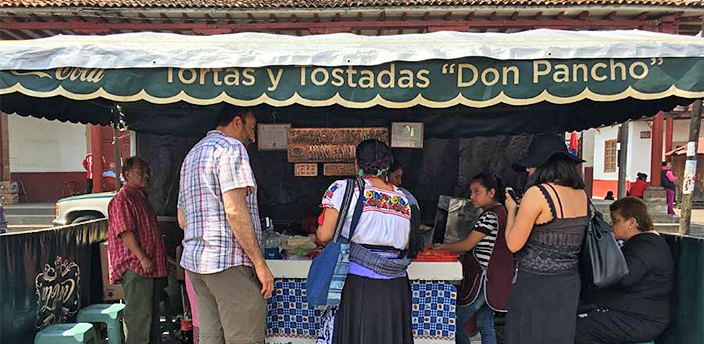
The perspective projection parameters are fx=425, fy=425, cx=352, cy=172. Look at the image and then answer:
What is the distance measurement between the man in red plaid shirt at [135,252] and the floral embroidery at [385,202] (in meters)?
1.99

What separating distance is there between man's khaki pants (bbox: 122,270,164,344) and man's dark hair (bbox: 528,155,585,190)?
308cm

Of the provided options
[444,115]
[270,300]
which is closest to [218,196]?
[270,300]

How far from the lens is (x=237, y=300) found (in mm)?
2541

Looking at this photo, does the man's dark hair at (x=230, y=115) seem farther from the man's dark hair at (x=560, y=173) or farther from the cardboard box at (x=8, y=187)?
the cardboard box at (x=8, y=187)

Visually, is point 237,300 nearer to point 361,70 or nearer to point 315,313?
point 315,313

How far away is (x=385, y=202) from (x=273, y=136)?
2657 mm

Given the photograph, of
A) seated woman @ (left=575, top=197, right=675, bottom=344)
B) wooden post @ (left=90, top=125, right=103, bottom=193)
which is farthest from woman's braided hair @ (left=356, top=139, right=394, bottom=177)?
wooden post @ (left=90, top=125, right=103, bottom=193)

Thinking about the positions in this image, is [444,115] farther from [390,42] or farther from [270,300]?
[270,300]

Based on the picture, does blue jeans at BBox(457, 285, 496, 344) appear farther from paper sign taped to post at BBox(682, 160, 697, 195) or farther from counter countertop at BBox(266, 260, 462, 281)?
paper sign taped to post at BBox(682, 160, 697, 195)

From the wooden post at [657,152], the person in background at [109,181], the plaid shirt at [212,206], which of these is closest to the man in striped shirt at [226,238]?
the plaid shirt at [212,206]

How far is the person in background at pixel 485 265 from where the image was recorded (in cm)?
331

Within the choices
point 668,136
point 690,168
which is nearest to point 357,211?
point 690,168

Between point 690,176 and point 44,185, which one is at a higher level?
point 690,176

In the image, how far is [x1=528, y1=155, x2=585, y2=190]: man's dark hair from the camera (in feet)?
8.57
